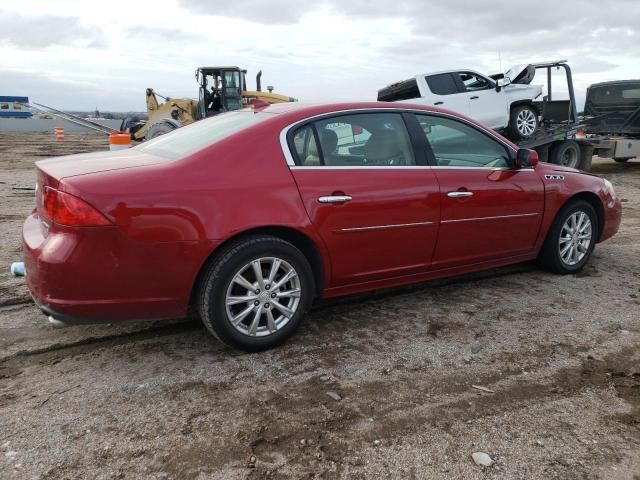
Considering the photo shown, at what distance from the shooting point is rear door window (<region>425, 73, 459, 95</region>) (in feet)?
37.0

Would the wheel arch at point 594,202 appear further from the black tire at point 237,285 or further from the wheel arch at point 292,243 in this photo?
the black tire at point 237,285

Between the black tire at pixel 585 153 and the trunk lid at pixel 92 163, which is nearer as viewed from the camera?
the trunk lid at pixel 92 163

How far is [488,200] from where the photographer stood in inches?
164

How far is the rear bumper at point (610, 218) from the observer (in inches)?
203

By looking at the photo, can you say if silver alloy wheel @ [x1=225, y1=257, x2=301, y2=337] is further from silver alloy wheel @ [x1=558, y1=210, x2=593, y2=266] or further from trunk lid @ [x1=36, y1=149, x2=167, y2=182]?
silver alloy wheel @ [x1=558, y1=210, x2=593, y2=266]

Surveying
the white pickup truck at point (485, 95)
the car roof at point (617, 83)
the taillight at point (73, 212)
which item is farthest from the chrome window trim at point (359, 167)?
the car roof at point (617, 83)

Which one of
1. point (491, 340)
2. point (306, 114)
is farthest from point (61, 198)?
point (491, 340)

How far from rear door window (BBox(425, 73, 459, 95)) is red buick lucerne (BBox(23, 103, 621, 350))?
7217mm

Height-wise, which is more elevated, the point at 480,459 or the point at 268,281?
the point at 268,281

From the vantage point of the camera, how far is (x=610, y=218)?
5.20m

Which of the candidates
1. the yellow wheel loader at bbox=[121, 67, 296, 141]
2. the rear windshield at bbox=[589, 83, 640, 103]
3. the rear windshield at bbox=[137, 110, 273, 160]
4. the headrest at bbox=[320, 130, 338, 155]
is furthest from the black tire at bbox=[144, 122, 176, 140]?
the headrest at bbox=[320, 130, 338, 155]

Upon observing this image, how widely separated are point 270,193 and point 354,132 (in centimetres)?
84

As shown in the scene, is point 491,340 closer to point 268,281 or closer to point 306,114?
point 268,281

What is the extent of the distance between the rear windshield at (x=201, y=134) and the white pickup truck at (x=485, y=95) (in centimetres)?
783
